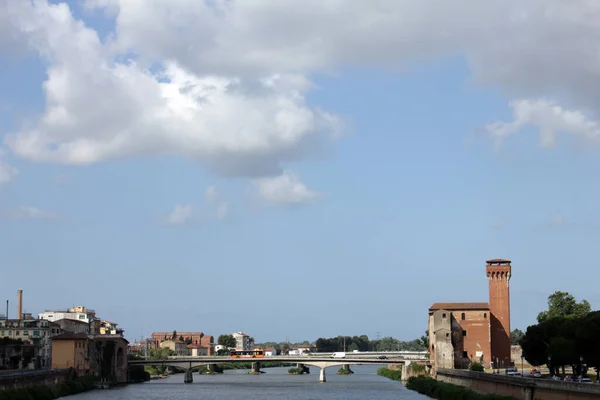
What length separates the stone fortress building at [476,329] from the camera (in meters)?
98.1

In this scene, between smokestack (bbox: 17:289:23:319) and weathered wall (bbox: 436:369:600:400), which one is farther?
smokestack (bbox: 17:289:23:319)

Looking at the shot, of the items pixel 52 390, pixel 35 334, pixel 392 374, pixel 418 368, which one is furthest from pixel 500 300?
pixel 35 334

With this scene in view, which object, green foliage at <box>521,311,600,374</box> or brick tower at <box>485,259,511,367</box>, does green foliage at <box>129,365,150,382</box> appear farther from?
green foliage at <box>521,311,600,374</box>

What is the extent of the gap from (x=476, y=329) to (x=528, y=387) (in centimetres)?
5384

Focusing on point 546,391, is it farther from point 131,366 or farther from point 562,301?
point 131,366

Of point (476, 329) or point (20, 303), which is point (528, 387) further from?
point (20, 303)

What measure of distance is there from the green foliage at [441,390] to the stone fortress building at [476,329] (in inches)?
158

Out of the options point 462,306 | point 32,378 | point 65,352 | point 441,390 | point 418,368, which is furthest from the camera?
point 462,306

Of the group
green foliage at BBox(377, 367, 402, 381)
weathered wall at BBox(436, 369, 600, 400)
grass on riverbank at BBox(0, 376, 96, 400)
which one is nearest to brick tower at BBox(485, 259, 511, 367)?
green foliage at BBox(377, 367, 402, 381)

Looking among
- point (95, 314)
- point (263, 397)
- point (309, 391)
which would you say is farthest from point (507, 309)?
point (95, 314)

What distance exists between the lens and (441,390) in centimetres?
7819

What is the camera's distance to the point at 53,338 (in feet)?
323

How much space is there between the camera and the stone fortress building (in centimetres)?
9812

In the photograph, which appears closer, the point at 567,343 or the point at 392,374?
the point at 567,343
